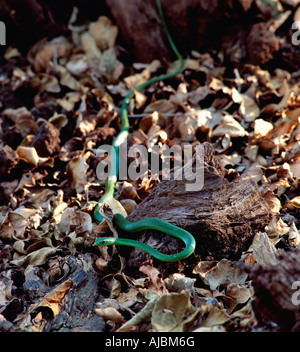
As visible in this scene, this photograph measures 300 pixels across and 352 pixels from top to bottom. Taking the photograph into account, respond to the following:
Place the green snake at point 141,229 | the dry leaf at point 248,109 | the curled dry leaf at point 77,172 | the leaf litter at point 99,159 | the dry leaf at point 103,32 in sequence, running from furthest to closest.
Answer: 1. the dry leaf at point 103,32
2. the dry leaf at point 248,109
3. the curled dry leaf at point 77,172
4. the green snake at point 141,229
5. the leaf litter at point 99,159

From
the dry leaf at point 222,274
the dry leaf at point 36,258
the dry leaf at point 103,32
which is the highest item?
the dry leaf at point 103,32

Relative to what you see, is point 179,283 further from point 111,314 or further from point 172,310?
point 111,314

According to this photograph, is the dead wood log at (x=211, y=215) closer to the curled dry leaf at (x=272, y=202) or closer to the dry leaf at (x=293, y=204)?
the curled dry leaf at (x=272, y=202)

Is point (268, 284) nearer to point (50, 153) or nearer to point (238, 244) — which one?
point (238, 244)

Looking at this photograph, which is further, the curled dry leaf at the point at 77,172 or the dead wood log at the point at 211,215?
the curled dry leaf at the point at 77,172

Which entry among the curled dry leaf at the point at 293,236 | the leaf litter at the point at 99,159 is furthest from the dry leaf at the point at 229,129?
the curled dry leaf at the point at 293,236

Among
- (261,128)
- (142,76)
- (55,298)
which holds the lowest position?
(55,298)

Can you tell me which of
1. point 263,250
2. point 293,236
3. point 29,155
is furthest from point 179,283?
point 29,155
